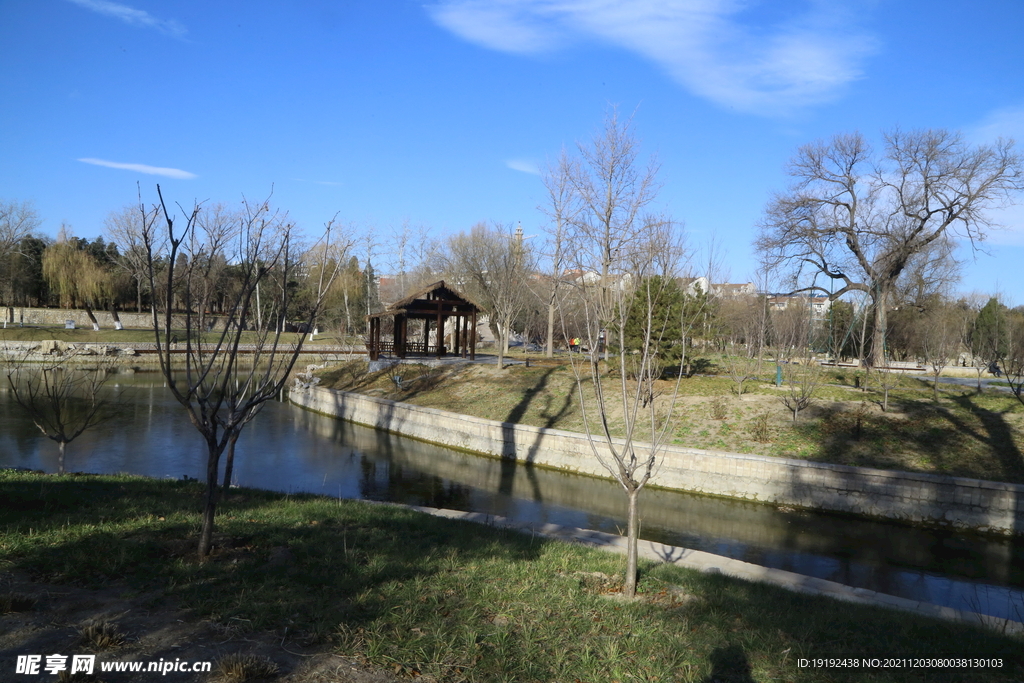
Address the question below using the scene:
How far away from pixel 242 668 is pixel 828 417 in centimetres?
1623

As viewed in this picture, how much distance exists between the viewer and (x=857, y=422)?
16094 millimetres

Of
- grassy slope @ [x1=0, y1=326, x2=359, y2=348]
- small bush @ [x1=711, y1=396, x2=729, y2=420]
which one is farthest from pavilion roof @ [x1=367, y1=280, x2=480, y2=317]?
grassy slope @ [x1=0, y1=326, x2=359, y2=348]

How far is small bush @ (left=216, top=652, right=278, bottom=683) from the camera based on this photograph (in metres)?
3.83

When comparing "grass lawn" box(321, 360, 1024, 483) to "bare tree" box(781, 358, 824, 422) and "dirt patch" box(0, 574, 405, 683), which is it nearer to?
"bare tree" box(781, 358, 824, 422)

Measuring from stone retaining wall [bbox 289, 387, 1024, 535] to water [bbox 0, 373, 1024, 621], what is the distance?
15.1 inches

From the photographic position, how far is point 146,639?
14.1ft

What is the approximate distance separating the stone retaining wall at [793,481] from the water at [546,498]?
15.1 inches

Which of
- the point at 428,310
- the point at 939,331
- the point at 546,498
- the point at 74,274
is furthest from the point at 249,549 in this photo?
the point at 74,274

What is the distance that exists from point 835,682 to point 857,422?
43.1 feet

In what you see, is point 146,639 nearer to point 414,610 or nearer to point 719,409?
point 414,610

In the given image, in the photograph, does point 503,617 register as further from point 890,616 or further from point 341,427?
point 341,427

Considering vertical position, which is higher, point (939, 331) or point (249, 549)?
point (939, 331)

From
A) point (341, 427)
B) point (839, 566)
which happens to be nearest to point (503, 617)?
point (839, 566)

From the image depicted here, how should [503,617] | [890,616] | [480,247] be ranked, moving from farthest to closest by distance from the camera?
1. [480,247]
2. [890,616]
3. [503,617]
